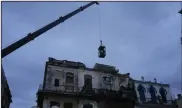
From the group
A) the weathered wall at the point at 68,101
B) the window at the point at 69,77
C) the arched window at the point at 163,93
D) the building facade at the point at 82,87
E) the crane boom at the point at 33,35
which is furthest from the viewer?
the arched window at the point at 163,93

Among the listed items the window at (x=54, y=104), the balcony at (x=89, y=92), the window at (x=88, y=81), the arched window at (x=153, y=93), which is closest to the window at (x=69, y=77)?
the balcony at (x=89, y=92)

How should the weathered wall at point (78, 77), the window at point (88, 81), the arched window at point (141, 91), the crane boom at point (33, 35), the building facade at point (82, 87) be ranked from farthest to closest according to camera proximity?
1. the arched window at point (141, 91)
2. the window at point (88, 81)
3. the weathered wall at point (78, 77)
4. the building facade at point (82, 87)
5. the crane boom at point (33, 35)

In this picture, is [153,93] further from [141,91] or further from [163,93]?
[141,91]

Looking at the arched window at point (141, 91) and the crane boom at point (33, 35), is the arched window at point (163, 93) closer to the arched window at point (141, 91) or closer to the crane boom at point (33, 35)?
the arched window at point (141, 91)

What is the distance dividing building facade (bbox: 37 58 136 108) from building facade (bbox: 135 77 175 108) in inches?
49.2

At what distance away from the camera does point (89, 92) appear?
33.7 m

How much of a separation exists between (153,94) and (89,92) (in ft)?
35.4

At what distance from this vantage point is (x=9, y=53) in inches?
558

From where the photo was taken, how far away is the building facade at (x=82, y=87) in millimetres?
32031

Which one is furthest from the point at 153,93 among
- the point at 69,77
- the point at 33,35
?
the point at 33,35

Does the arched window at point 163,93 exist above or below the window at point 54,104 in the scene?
above

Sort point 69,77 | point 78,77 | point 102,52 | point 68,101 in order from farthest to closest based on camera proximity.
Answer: point 78,77
point 69,77
point 68,101
point 102,52

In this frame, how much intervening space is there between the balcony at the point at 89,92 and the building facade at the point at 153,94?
2.30 metres

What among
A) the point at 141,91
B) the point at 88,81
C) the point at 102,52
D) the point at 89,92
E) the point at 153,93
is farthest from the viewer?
the point at 153,93
